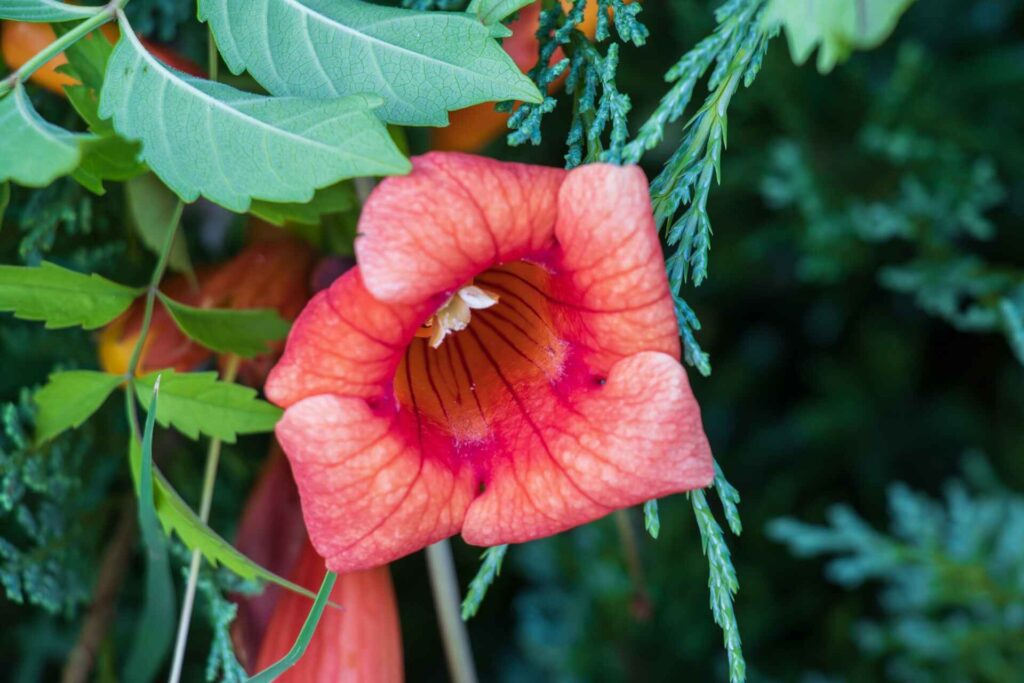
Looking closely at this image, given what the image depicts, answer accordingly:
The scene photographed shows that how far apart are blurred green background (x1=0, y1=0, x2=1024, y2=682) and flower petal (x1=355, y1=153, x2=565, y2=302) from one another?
0.60 m

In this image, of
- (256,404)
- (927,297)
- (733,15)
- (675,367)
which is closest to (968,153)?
(927,297)

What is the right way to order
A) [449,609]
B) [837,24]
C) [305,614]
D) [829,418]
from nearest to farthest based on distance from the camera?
[837,24]
[305,614]
[449,609]
[829,418]

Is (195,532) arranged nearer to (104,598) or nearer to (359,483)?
(359,483)

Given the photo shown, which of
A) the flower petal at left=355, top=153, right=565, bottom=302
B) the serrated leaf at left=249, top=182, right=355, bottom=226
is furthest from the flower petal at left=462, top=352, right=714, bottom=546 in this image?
the serrated leaf at left=249, top=182, right=355, bottom=226

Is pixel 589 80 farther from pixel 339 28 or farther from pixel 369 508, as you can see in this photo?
pixel 369 508

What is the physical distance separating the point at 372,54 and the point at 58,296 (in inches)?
10.6

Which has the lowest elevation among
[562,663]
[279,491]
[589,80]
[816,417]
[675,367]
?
[562,663]

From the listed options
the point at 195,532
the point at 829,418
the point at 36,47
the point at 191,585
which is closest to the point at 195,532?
the point at 195,532

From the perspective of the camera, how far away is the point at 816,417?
1442 mm

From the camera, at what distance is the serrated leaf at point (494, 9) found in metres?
0.62

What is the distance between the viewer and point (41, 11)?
0.67m

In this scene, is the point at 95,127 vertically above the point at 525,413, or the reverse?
the point at 95,127

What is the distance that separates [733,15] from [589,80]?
0.10 meters

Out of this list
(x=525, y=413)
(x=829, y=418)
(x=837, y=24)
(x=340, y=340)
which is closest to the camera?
(x=837, y=24)
